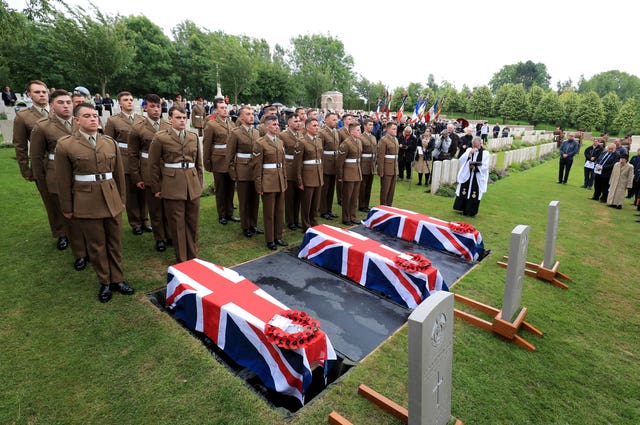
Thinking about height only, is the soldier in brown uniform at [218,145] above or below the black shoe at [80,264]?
above

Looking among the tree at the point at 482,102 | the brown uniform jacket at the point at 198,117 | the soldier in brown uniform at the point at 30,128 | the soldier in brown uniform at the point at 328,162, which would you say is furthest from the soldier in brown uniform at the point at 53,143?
the tree at the point at 482,102

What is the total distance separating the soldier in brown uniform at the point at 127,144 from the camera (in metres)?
5.81

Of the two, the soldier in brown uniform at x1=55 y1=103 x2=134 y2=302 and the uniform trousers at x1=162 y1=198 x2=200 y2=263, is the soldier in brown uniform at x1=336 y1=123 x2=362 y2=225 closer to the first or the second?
the uniform trousers at x1=162 y1=198 x2=200 y2=263

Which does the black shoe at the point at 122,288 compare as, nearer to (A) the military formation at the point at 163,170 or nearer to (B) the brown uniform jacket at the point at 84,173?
(A) the military formation at the point at 163,170

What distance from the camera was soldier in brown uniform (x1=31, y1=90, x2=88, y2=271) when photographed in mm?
4660

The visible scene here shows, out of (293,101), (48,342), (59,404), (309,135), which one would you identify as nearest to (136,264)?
(48,342)

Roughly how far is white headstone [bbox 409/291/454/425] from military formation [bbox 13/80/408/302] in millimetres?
3618

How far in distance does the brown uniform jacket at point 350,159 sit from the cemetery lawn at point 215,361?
2.59 meters

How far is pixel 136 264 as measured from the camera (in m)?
5.17

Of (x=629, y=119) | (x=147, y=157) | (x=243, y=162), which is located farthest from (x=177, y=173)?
(x=629, y=119)

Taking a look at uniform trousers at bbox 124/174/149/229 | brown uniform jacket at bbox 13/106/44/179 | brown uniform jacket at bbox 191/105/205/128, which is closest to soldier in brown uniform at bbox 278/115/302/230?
uniform trousers at bbox 124/174/149/229

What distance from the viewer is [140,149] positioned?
575cm

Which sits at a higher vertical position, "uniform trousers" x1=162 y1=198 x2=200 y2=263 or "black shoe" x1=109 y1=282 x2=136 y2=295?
"uniform trousers" x1=162 y1=198 x2=200 y2=263

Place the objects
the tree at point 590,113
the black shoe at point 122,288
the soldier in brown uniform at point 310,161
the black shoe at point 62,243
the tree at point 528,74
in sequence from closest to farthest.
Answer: the black shoe at point 122,288 < the black shoe at point 62,243 < the soldier in brown uniform at point 310,161 < the tree at point 590,113 < the tree at point 528,74
